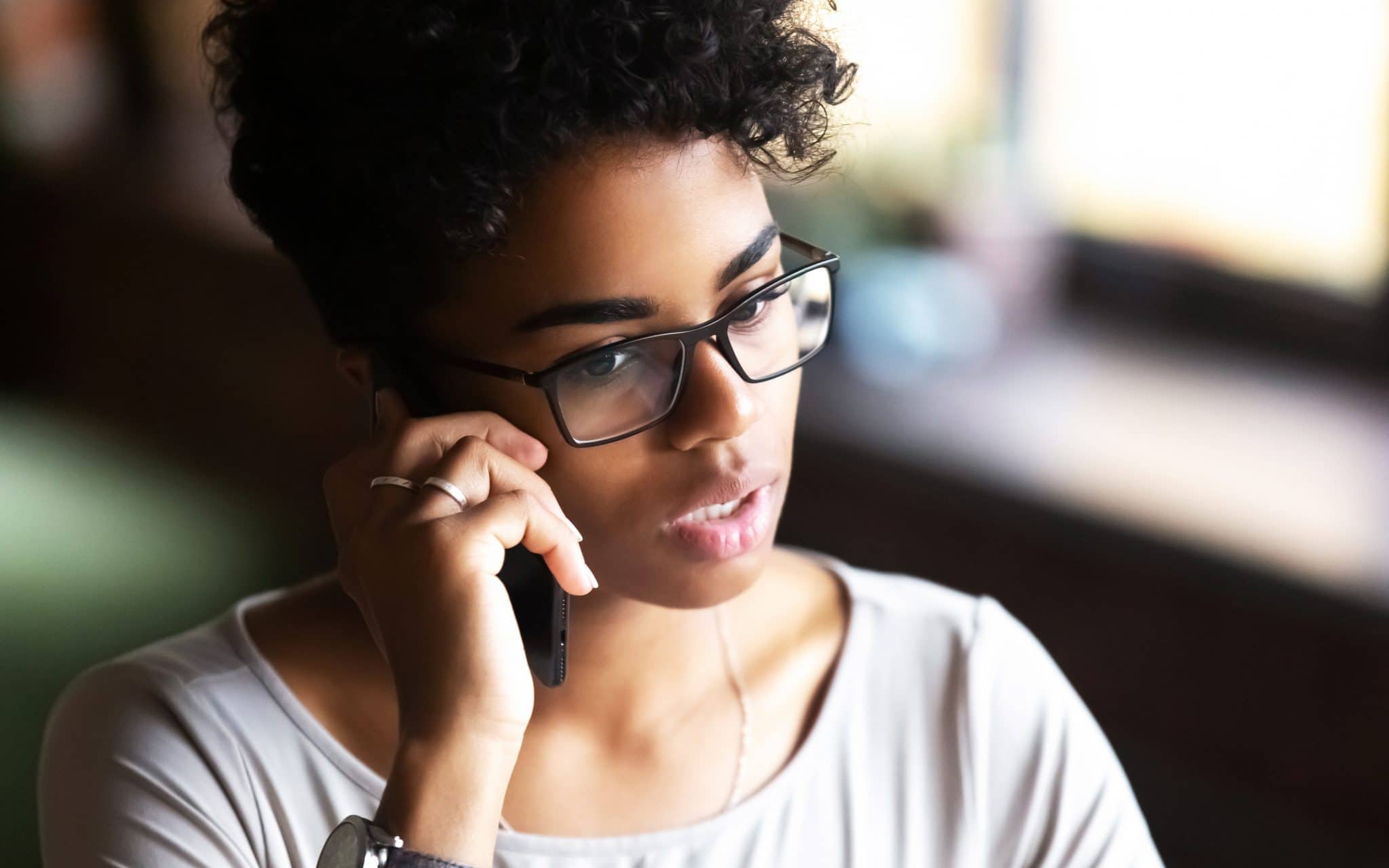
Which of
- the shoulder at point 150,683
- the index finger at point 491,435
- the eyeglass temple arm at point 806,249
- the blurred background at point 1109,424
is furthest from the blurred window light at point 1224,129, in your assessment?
the shoulder at point 150,683

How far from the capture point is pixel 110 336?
13.1 feet

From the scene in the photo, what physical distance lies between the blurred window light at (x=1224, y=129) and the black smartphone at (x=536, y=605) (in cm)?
170

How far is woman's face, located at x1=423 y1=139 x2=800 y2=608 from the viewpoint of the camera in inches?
40.3

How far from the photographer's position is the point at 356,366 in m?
1.21

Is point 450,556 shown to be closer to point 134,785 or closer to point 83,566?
point 134,785

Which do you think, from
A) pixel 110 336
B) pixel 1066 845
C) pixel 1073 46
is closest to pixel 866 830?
pixel 1066 845

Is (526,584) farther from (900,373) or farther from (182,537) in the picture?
(900,373)

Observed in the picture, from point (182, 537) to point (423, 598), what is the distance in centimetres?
138

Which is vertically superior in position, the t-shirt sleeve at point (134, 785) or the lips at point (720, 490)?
the lips at point (720, 490)

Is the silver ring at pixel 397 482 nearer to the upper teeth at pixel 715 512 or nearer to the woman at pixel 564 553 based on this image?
the woman at pixel 564 553

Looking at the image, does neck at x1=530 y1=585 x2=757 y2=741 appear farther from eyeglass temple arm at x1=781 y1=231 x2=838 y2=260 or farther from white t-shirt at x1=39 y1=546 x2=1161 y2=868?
eyeglass temple arm at x1=781 y1=231 x2=838 y2=260

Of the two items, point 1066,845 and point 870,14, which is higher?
point 870,14

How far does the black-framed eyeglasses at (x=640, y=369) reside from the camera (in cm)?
106

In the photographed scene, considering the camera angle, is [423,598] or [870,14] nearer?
[423,598]
